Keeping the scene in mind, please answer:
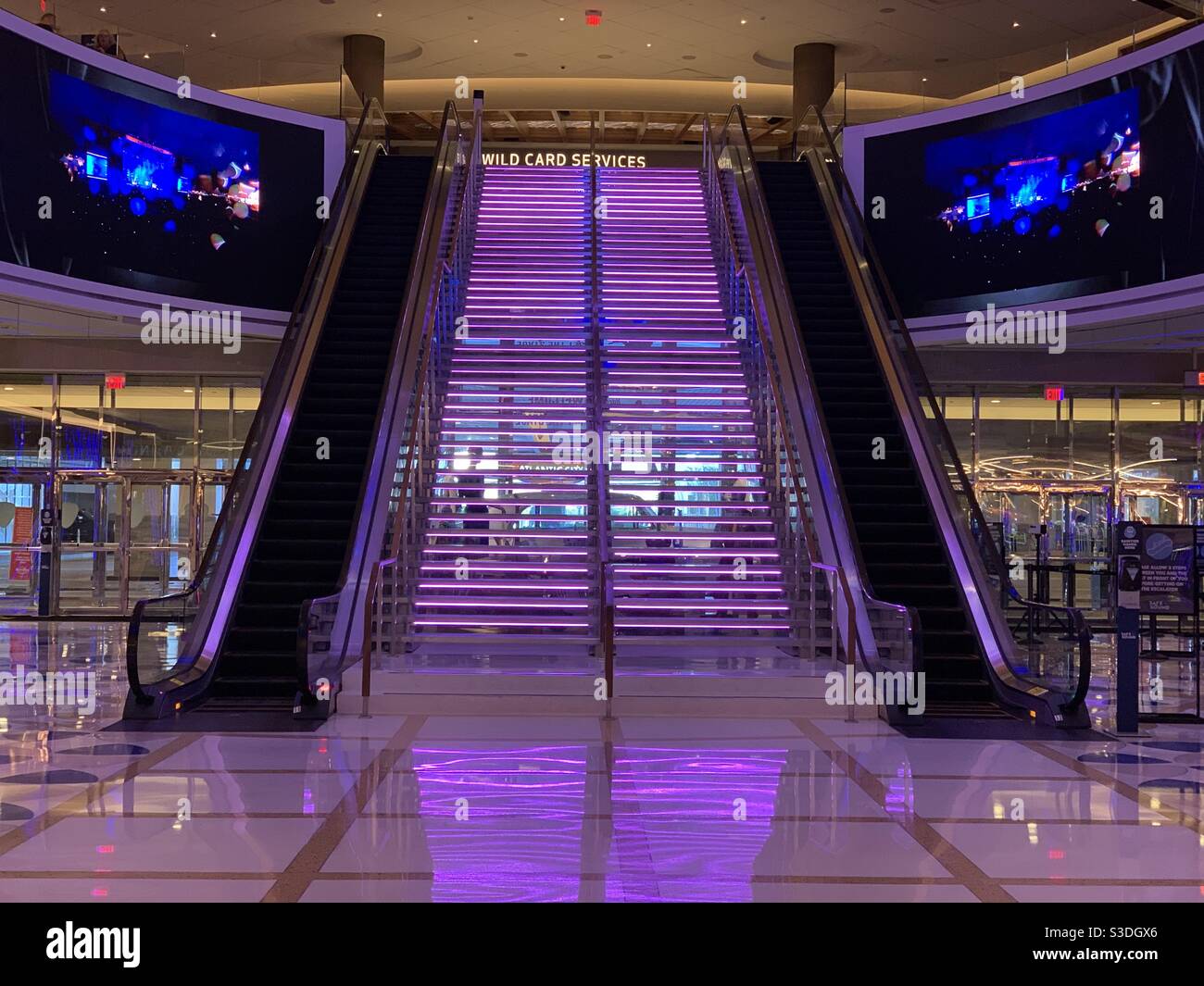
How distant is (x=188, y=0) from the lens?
15.9 m

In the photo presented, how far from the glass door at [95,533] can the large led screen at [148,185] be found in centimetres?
372

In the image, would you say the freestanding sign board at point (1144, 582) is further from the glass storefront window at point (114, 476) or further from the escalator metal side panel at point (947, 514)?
the glass storefront window at point (114, 476)

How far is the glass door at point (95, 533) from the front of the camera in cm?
1647

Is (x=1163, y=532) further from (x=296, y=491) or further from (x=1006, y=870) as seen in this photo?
(x=296, y=491)

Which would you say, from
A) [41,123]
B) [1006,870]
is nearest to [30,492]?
[41,123]

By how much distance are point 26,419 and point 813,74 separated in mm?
11720

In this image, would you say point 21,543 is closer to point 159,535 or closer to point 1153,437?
point 159,535

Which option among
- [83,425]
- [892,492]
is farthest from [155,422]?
[892,492]

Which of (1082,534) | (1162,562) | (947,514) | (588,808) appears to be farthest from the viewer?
(1082,534)

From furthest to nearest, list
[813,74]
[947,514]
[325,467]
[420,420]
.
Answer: [813,74] < [420,420] < [325,467] < [947,514]

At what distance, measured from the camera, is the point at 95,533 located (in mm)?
16656

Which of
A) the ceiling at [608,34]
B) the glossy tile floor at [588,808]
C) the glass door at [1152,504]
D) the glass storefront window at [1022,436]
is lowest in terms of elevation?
the glossy tile floor at [588,808]

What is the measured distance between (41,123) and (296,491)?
4877 millimetres

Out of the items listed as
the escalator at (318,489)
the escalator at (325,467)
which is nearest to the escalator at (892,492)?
the escalator at (318,489)
